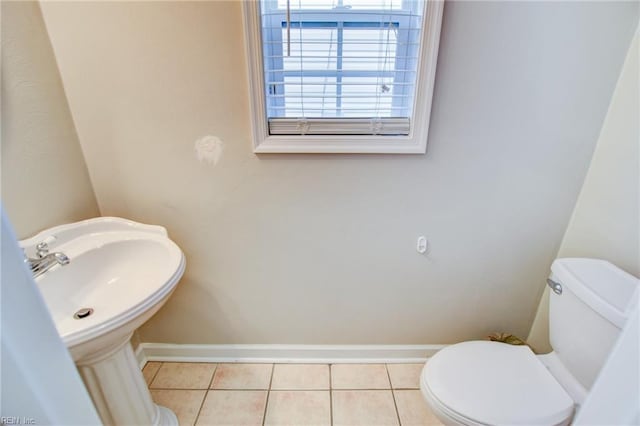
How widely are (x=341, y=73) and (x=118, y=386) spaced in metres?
1.38

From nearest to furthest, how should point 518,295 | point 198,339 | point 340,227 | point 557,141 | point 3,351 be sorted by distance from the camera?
point 3,351 → point 557,141 → point 340,227 → point 518,295 → point 198,339

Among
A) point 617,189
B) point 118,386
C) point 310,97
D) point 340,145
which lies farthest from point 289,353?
point 617,189

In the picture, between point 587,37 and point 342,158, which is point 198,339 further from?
point 587,37

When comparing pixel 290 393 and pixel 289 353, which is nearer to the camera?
pixel 290 393

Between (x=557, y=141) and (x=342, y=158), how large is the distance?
0.82 metres

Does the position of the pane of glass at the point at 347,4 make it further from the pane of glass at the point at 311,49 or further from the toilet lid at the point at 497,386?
the toilet lid at the point at 497,386

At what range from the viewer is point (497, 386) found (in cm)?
102

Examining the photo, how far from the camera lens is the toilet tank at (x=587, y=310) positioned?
35.6 inches

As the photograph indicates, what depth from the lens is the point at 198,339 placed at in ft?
5.05

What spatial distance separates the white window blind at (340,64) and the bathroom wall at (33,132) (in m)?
0.73

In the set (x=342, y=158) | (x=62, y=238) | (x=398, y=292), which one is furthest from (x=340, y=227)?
(x=62, y=238)

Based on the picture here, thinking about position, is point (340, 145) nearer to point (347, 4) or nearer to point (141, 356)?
point (347, 4)

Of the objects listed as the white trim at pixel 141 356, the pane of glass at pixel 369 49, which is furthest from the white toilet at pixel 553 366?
the white trim at pixel 141 356

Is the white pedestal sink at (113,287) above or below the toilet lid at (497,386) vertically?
above
